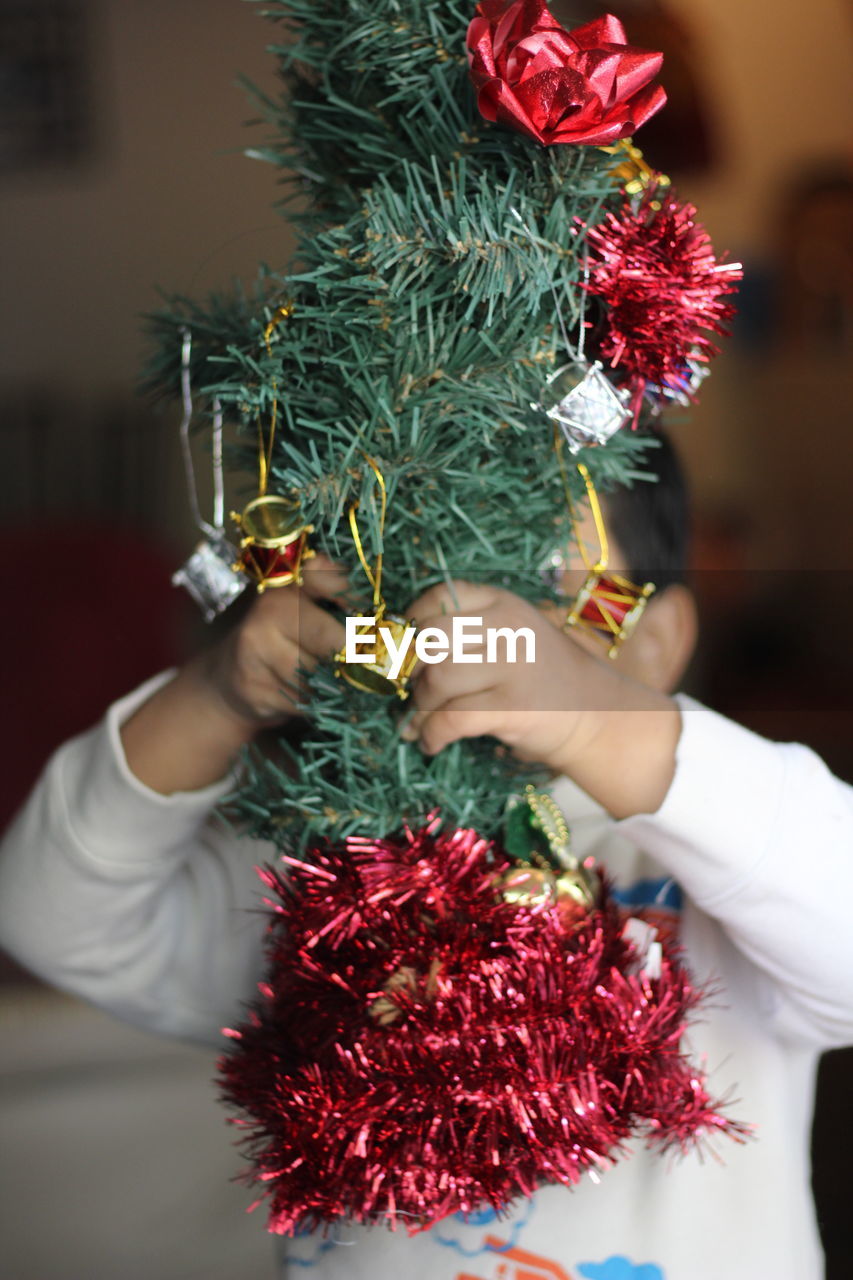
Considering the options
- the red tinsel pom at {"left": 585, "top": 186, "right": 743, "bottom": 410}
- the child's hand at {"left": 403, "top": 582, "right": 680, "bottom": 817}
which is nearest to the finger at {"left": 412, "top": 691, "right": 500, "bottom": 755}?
the child's hand at {"left": 403, "top": 582, "right": 680, "bottom": 817}

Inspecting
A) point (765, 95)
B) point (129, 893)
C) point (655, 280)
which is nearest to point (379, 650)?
point (655, 280)

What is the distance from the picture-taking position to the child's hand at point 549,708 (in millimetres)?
337

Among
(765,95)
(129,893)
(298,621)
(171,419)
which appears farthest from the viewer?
(171,419)

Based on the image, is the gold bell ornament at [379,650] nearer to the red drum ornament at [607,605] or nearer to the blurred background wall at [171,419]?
the red drum ornament at [607,605]

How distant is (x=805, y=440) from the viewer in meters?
0.69

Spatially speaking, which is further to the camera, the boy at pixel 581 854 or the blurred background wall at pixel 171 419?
the blurred background wall at pixel 171 419

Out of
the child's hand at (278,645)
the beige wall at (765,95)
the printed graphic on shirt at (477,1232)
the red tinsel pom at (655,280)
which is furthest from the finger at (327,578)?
the beige wall at (765,95)

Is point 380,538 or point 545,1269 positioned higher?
point 380,538

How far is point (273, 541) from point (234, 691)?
0.33 feet

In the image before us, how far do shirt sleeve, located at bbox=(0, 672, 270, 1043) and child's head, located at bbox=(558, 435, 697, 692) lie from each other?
183 mm

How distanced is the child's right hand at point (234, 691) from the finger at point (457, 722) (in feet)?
0.14

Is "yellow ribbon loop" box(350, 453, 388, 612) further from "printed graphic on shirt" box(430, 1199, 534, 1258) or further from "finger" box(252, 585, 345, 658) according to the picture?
"printed graphic on shirt" box(430, 1199, 534, 1258)

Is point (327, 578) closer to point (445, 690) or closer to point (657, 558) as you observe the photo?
point (445, 690)

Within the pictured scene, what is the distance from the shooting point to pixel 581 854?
498 mm
